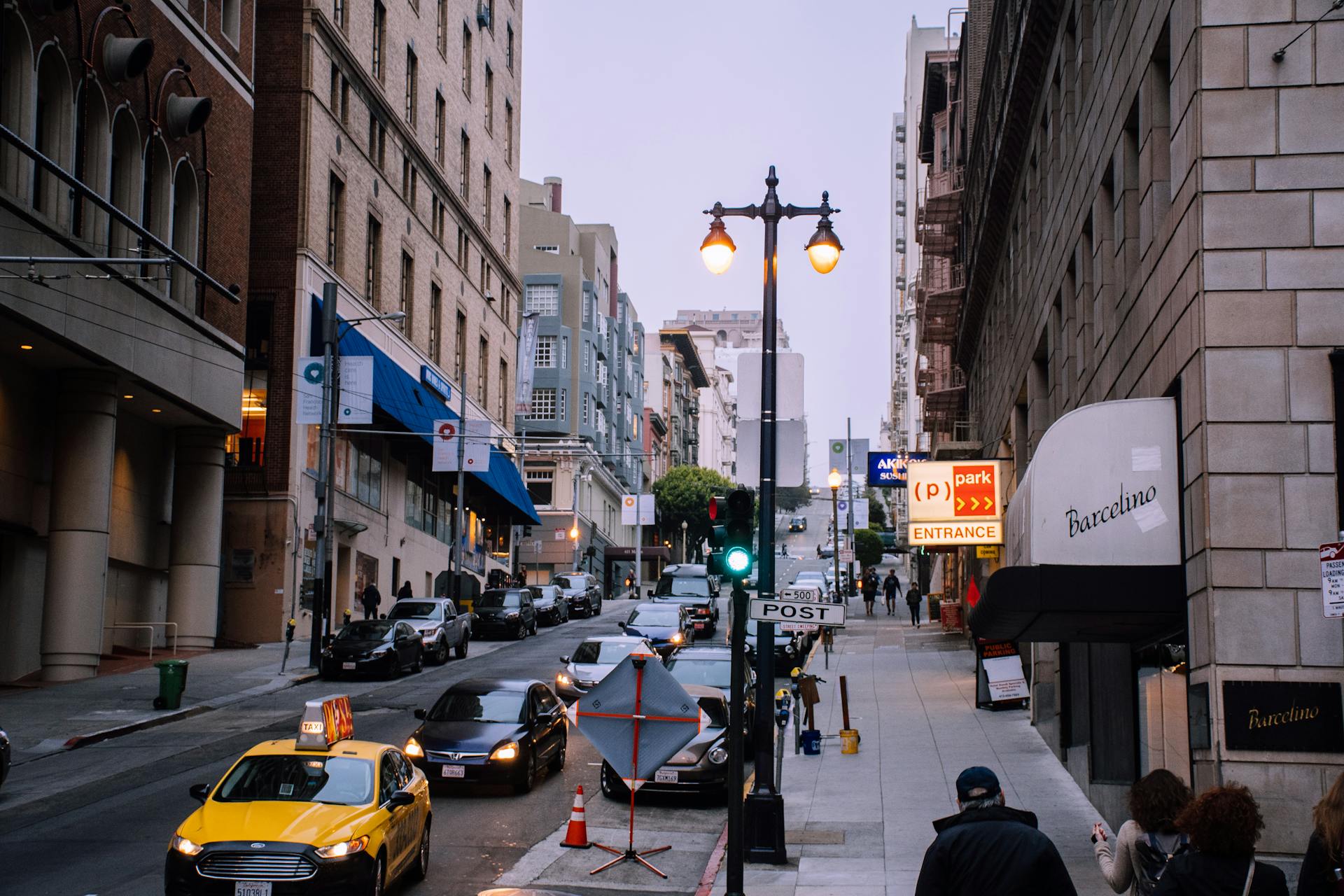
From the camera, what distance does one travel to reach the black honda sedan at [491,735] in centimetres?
1800

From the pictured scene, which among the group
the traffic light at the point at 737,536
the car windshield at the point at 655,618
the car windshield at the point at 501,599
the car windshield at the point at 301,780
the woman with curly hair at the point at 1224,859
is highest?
the traffic light at the point at 737,536

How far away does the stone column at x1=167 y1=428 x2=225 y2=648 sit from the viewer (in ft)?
124

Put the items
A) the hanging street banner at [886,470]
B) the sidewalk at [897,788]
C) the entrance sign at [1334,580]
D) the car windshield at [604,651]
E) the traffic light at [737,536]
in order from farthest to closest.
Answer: the hanging street banner at [886,470]
the car windshield at [604,651]
the sidewalk at [897,788]
the traffic light at [737,536]
the entrance sign at [1334,580]

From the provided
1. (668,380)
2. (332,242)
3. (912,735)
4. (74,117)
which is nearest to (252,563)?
(332,242)

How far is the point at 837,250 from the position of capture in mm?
14672

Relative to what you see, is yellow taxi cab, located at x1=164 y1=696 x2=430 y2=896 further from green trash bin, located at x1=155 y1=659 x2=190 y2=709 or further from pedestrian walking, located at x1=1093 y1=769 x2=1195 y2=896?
green trash bin, located at x1=155 y1=659 x2=190 y2=709

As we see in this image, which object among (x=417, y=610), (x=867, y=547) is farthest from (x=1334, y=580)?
(x=867, y=547)

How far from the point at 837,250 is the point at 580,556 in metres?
72.4

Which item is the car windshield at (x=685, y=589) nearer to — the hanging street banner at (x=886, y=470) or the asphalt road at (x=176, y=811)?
the hanging street banner at (x=886, y=470)

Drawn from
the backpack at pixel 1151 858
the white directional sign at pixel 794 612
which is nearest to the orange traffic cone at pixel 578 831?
the white directional sign at pixel 794 612

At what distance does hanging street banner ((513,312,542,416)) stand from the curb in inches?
1525

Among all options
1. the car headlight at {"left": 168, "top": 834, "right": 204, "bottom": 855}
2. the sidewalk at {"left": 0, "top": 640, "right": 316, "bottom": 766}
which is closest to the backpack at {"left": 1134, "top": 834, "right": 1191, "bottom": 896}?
the car headlight at {"left": 168, "top": 834, "right": 204, "bottom": 855}

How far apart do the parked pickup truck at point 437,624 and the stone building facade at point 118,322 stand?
5.43 metres

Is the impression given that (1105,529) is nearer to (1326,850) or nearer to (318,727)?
(1326,850)
